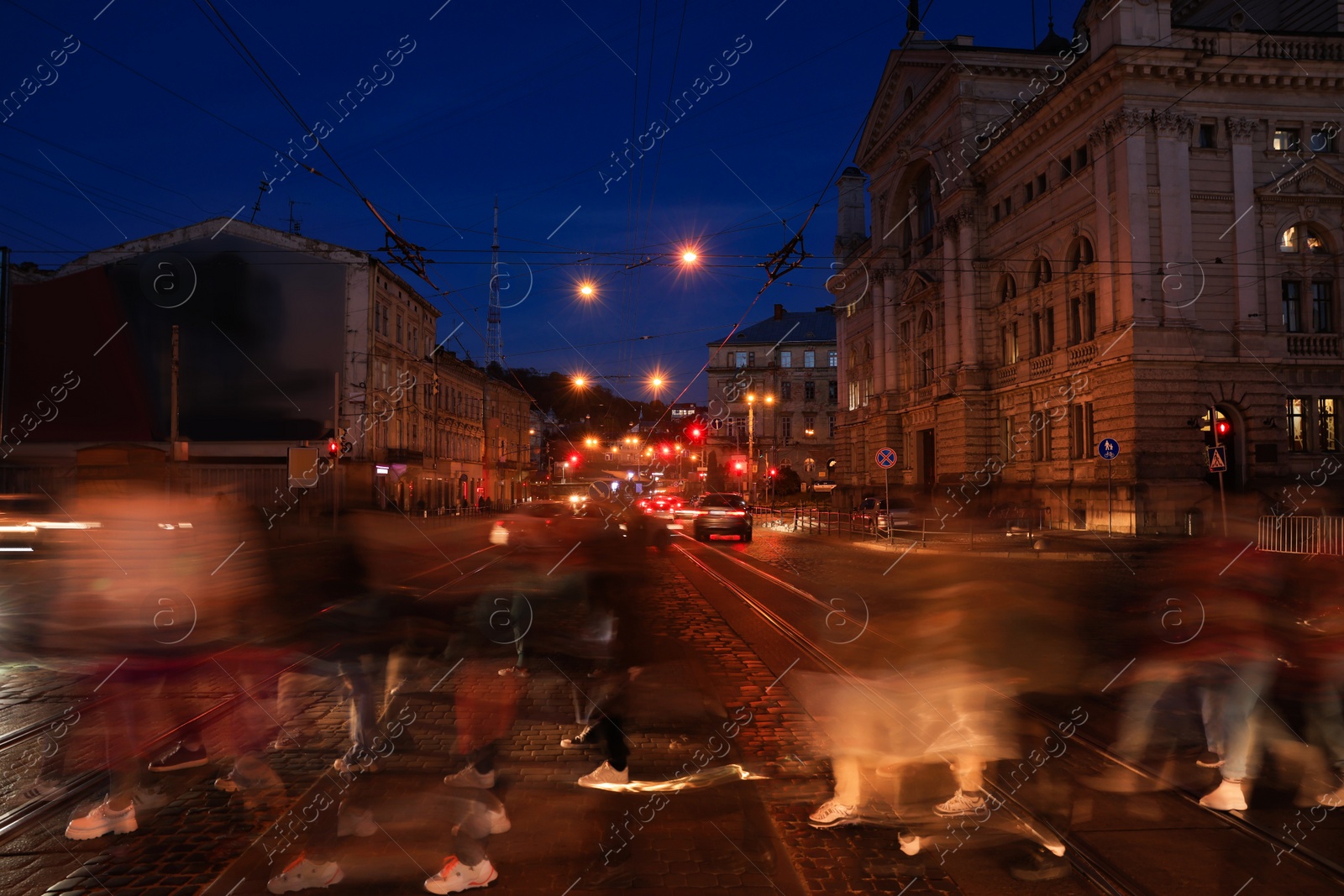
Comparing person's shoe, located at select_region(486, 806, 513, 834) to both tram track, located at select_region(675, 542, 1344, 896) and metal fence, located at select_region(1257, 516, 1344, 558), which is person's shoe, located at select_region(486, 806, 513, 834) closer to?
tram track, located at select_region(675, 542, 1344, 896)

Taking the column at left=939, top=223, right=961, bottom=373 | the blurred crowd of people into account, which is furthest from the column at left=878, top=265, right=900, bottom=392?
the blurred crowd of people

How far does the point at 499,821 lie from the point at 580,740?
63.4 inches

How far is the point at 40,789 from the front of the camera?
5.20 meters

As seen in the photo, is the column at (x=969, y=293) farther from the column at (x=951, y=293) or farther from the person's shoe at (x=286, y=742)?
the person's shoe at (x=286, y=742)

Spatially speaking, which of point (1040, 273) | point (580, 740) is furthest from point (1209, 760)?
point (1040, 273)

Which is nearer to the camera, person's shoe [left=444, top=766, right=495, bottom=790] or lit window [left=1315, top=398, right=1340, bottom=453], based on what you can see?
person's shoe [left=444, top=766, right=495, bottom=790]

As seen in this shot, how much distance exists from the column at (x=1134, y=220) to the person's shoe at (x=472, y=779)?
31168 mm

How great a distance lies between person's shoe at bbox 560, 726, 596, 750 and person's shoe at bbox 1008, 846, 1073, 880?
293 cm

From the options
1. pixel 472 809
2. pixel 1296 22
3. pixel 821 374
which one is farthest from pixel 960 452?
pixel 821 374

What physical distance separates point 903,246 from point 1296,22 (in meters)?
21.8

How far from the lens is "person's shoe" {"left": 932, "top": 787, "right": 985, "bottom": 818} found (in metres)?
4.70

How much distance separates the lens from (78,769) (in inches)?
220

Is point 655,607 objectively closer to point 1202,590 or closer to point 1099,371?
point 1202,590

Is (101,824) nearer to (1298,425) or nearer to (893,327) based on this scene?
(1298,425)
